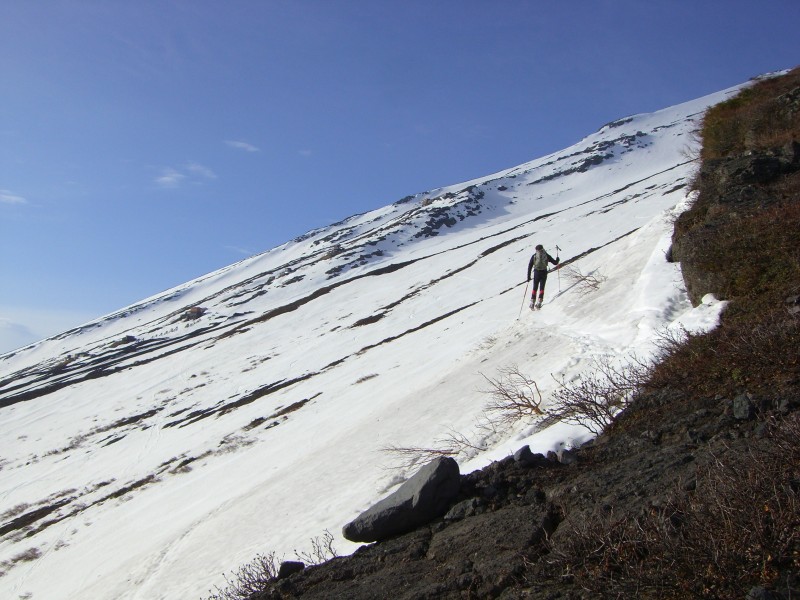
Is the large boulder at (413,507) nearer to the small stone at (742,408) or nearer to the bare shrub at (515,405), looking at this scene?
the bare shrub at (515,405)

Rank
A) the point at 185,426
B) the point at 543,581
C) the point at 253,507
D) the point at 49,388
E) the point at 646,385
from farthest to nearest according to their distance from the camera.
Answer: the point at 49,388 → the point at 185,426 → the point at 253,507 → the point at 646,385 → the point at 543,581

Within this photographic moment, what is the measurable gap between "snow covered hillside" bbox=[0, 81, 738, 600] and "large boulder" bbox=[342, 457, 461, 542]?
0.92 meters

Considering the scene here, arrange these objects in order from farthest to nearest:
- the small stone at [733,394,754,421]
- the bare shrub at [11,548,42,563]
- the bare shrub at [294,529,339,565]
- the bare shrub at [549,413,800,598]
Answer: the bare shrub at [11,548,42,563] → the bare shrub at [294,529,339,565] → the small stone at [733,394,754,421] → the bare shrub at [549,413,800,598]

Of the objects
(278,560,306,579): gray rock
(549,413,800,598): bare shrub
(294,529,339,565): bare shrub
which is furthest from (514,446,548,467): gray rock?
(278,560,306,579): gray rock

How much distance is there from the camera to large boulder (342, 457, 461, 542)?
5.73 metres

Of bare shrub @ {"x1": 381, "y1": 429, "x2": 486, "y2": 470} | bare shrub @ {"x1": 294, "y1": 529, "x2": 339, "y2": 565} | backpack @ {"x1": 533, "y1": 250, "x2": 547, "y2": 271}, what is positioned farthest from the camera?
backpack @ {"x1": 533, "y1": 250, "x2": 547, "y2": 271}

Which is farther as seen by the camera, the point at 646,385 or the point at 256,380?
the point at 256,380

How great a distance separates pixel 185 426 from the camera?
24422 mm

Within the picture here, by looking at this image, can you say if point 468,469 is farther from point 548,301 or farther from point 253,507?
point 548,301

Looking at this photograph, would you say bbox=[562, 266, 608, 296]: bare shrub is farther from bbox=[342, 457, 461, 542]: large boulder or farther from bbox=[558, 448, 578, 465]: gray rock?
bbox=[342, 457, 461, 542]: large boulder

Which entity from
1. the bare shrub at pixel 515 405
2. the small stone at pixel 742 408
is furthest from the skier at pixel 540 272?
the small stone at pixel 742 408

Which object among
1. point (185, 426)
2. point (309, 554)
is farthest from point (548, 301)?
point (185, 426)

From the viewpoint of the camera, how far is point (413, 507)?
5.72 metres

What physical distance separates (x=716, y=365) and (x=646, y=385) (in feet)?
2.63
